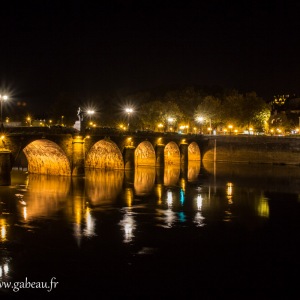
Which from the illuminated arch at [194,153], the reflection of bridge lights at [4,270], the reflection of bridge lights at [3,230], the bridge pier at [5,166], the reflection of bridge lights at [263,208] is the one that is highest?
the illuminated arch at [194,153]

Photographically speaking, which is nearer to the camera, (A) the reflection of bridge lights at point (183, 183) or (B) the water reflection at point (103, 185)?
(B) the water reflection at point (103, 185)

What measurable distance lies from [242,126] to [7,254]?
264ft

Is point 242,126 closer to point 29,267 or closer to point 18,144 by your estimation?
point 18,144

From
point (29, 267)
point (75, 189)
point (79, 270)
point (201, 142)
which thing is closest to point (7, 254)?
point (29, 267)

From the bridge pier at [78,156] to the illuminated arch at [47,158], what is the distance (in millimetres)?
584

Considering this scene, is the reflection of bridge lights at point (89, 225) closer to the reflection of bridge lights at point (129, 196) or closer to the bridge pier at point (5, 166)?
the reflection of bridge lights at point (129, 196)

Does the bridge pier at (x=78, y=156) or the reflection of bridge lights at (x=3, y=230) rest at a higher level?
the bridge pier at (x=78, y=156)

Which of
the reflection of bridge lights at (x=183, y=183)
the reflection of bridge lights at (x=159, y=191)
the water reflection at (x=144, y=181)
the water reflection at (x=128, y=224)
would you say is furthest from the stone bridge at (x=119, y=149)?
the water reflection at (x=128, y=224)

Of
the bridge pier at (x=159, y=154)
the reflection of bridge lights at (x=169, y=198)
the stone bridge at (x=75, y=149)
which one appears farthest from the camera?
the bridge pier at (x=159, y=154)

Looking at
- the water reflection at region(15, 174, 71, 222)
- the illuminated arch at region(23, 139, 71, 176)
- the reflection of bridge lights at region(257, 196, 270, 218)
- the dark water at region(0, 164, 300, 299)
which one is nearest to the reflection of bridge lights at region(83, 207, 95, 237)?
the dark water at region(0, 164, 300, 299)

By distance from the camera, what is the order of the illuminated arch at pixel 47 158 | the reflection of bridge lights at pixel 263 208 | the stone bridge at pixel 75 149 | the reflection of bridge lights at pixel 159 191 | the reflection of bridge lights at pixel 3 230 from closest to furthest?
the reflection of bridge lights at pixel 3 230 < the reflection of bridge lights at pixel 263 208 < the reflection of bridge lights at pixel 159 191 < the stone bridge at pixel 75 149 < the illuminated arch at pixel 47 158

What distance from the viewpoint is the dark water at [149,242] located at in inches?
617

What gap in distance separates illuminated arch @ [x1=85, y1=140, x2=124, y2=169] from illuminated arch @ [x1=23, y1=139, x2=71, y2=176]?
8.24m

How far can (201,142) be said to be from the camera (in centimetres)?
8094
